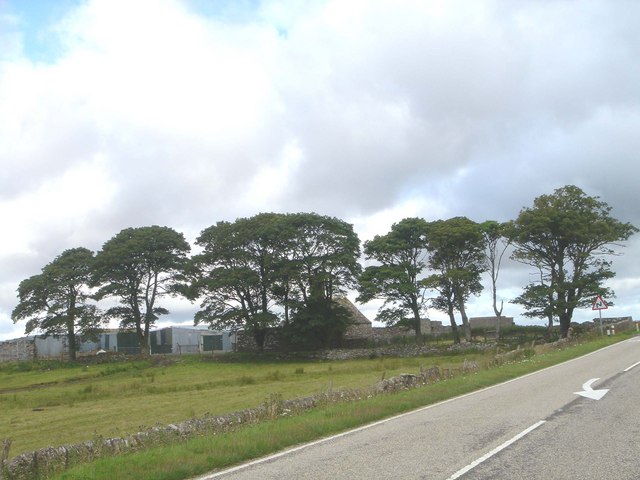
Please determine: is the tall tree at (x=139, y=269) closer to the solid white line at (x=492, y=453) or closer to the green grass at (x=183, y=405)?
the green grass at (x=183, y=405)

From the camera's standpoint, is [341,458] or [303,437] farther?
[303,437]

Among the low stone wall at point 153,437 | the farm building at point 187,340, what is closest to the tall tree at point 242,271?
the farm building at point 187,340

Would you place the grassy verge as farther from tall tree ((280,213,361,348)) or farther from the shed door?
the shed door

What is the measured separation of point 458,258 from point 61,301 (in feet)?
151

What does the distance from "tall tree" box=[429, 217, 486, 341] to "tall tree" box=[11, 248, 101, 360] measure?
131ft

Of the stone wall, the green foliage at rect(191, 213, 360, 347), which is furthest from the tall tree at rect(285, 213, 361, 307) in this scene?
the stone wall

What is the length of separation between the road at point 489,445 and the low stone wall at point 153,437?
347 cm

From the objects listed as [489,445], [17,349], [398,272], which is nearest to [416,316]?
[398,272]

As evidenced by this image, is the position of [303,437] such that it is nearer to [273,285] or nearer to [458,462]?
Result: [458,462]

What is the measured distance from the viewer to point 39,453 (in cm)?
1088

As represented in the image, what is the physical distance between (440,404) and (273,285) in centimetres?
4888

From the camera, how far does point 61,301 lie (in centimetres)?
6788

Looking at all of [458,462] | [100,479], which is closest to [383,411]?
[458,462]

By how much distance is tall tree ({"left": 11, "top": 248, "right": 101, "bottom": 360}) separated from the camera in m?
66.5
